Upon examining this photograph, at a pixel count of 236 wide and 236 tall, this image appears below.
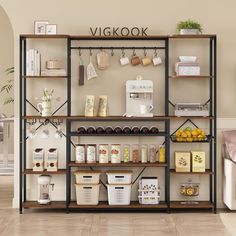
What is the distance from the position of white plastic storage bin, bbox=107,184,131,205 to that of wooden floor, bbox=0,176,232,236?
128mm

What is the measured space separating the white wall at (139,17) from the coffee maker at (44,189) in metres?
0.74

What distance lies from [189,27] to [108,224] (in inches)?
83.1

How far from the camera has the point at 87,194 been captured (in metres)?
6.42

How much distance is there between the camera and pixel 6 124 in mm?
10039

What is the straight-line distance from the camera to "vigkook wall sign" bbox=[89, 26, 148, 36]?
21.6 feet

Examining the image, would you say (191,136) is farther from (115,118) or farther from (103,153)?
(103,153)

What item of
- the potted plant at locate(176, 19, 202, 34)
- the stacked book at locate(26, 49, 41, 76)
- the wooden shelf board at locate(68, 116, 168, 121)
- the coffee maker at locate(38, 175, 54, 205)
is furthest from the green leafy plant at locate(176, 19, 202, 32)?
the coffee maker at locate(38, 175, 54, 205)

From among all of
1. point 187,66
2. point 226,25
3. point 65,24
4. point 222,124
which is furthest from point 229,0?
point 65,24

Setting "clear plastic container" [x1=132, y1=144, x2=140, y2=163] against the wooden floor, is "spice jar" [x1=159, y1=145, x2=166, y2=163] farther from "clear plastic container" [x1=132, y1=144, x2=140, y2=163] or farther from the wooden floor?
the wooden floor

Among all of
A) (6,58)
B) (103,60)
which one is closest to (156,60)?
(103,60)

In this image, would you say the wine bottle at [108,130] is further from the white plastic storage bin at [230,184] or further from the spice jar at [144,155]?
the white plastic storage bin at [230,184]

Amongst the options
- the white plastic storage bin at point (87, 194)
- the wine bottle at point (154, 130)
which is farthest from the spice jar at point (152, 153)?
the white plastic storage bin at point (87, 194)

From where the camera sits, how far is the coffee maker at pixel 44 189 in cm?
646

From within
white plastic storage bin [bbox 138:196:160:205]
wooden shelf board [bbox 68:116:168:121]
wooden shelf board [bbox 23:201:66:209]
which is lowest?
wooden shelf board [bbox 23:201:66:209]
